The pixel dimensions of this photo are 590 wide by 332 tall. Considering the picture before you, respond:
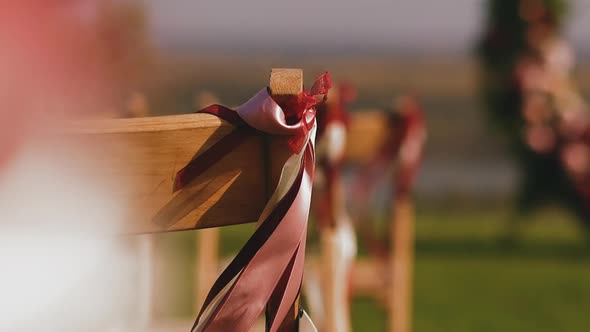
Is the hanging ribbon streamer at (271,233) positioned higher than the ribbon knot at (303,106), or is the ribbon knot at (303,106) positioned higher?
the ribbon knot at (303,106)

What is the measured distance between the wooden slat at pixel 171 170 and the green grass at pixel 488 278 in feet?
10.3

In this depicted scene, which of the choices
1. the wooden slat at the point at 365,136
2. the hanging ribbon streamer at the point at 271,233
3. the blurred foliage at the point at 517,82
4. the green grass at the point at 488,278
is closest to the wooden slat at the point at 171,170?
the hanging ribbon streamer at the point at 271,233

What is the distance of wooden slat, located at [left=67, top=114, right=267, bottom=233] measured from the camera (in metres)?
0.82

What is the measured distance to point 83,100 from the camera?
2.46 feet

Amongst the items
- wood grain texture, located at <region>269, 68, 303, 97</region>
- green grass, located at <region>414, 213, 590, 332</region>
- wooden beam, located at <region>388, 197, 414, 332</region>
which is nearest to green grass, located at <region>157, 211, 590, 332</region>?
green grass, located at <region>414, 213, 590, 332</region>

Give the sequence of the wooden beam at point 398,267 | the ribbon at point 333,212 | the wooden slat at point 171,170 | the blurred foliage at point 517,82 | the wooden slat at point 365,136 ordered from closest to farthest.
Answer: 1. the wooden slat at point 171,170
2. the ribbon at point 333,212
3. the wooden slat at point 365,136
4. the wooden beam at point 398,267
5. the blurred foliage at point 517,82

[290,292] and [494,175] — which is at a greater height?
[290,292]

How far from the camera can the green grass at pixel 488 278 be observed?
4.15 m

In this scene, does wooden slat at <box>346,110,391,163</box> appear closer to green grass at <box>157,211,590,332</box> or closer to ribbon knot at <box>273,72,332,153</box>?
ribbon knot at <box>273,72,332,153</box>

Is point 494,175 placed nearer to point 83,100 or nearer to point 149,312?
point 149,312

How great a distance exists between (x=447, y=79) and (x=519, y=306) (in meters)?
13.2

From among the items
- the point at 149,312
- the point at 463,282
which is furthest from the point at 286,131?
the point at 463,282

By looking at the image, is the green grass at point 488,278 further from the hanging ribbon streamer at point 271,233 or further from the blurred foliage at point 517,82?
the hanging ribbon streamer at point 271,233

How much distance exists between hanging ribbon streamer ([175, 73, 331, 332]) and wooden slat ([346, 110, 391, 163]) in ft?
4.83
